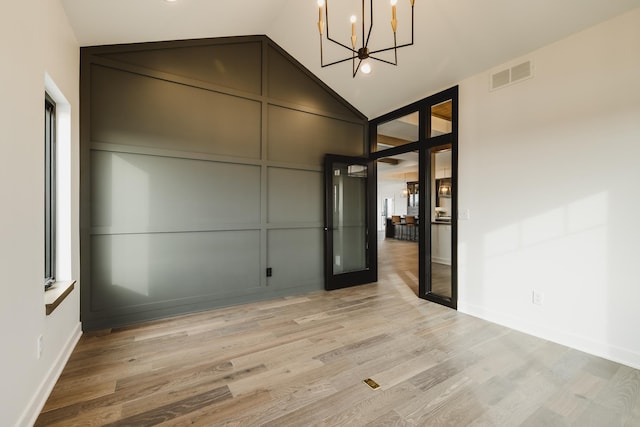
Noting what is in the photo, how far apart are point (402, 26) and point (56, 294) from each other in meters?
3.98

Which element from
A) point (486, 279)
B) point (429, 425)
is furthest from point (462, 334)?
point (429, 425)

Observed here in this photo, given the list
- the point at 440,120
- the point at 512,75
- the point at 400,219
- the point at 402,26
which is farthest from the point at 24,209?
the point at 400,219

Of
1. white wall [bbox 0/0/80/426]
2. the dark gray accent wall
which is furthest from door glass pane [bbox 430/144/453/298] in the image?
white wall [bbox 0/0/80/426]

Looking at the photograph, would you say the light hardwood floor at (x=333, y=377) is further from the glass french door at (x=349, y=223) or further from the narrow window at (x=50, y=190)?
the glass french door at (x=349, y=223)

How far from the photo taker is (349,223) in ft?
15.3

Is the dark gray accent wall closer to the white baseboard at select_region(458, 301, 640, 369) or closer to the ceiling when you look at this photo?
the ceiling

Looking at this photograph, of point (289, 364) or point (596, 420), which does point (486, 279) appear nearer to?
point (596, 420)

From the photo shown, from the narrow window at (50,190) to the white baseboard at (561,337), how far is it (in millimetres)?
4237

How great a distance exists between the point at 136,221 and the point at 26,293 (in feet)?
4.99

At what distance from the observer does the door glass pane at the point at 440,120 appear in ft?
12.7

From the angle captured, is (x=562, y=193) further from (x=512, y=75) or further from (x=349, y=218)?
(x=349, y=218)

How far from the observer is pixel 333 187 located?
14.4 ft

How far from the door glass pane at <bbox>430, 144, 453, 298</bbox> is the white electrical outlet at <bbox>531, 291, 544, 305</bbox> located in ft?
3.53

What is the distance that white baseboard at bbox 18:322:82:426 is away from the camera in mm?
1553
